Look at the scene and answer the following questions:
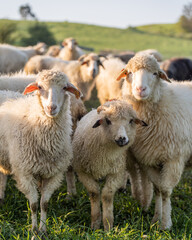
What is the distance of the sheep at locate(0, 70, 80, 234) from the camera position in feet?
11.6

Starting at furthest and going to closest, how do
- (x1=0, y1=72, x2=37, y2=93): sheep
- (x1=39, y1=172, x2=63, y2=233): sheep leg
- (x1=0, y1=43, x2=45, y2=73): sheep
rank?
(x1=0, y1=43, x2=45, y2=73): sheep, (x1=0, y1=72, x2=37, y2=93): sheep, (x1=39, y1=172, x2=63, y2=233): sheep leg

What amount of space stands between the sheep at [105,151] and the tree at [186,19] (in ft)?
228

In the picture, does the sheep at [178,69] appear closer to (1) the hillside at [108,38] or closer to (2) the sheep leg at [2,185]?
(2) the sheep leg at [2,185]

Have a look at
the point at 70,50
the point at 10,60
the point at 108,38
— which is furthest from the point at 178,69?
the point at 108,38

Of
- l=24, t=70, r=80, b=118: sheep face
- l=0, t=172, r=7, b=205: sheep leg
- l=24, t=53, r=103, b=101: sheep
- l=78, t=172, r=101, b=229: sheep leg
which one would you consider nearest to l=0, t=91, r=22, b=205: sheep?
l=0, t=172, r=7, b=205: sheep leg

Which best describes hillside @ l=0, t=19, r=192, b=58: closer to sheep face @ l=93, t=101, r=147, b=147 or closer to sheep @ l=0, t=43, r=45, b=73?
sheep @ l=0, t=43, r=45, b=73

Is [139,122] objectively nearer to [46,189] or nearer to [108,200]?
[108,200]

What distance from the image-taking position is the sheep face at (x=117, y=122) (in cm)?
359

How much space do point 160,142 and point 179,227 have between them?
0.99m

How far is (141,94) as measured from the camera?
12.2 ft

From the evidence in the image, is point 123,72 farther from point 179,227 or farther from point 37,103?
point 179,227

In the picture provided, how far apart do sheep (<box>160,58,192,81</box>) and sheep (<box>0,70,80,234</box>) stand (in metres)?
5.71

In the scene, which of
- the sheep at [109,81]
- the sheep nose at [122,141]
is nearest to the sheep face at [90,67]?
the sheep at [109,81]

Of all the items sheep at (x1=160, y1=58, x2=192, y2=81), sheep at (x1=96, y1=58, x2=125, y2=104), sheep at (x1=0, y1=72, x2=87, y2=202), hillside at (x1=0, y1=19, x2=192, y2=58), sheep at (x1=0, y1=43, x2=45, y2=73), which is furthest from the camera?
hillside at (x1=0, y1=19, x2=192, y2=58)
